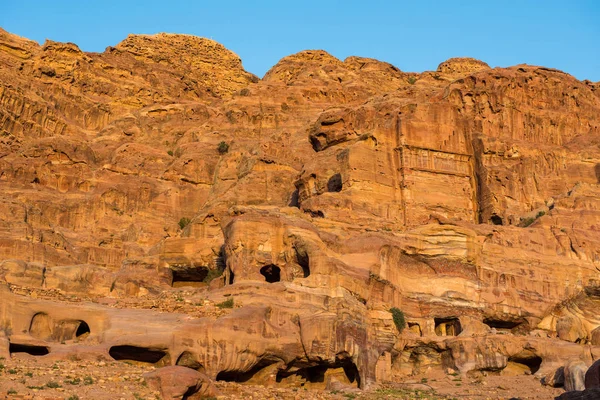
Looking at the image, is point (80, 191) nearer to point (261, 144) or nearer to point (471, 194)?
point (261, 144)

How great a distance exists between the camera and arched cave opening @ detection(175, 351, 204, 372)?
4888 cm

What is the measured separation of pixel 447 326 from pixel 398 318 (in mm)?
6341

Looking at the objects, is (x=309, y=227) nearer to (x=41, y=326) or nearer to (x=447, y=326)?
(x=447, y=326)

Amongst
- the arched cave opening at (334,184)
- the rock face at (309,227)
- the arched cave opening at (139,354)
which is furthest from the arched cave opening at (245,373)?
the arched cave opening at (334,184)

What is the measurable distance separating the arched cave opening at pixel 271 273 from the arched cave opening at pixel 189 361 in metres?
16.1

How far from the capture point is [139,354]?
161 ft

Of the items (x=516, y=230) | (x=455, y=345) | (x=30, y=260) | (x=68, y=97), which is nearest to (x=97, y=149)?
(x=68, y=97)

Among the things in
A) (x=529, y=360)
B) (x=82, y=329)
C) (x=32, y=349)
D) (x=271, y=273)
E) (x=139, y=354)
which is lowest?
(x=529, y=360)

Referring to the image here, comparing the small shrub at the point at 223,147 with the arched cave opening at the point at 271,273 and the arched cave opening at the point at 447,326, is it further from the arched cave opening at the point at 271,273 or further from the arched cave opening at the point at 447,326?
the arched cave opening at the point at 447,326

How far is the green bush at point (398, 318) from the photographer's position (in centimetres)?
6419

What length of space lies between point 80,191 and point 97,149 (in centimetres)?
1272

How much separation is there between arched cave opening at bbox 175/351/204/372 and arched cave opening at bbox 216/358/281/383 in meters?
1.44

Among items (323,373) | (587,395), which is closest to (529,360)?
(323,373)

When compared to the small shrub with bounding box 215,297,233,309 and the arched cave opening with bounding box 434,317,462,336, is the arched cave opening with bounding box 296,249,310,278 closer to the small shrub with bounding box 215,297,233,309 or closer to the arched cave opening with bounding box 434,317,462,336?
the small shrub with bounding box 215,297,233,309
